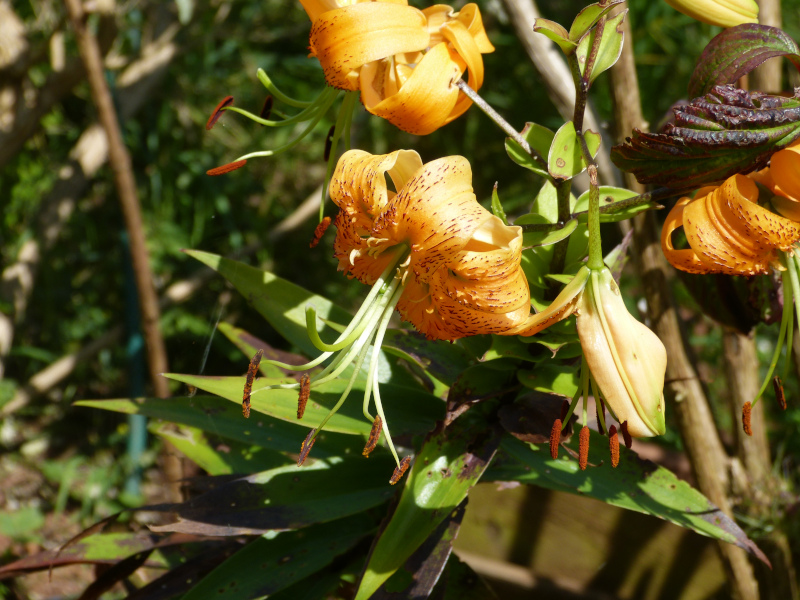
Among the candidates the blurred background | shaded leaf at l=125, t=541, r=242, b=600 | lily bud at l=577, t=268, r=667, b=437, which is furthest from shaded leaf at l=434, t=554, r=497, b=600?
the blurred background

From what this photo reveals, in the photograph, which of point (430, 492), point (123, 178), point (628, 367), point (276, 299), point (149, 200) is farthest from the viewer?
point (149, 200)

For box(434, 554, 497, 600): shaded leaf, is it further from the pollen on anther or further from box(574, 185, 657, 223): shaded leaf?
box(574, 185, 657, 223): shaded leaf

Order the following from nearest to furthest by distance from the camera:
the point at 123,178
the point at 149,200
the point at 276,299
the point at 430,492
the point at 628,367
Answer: the point at 628,367, the point at 430,492, the point at 276,299, the point at 123,178, the point at 149,200

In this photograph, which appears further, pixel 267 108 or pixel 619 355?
pixel 267 108

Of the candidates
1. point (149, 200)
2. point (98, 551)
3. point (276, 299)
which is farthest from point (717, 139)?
point (149, 200)

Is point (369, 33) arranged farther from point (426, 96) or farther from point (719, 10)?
point (719, 10)
